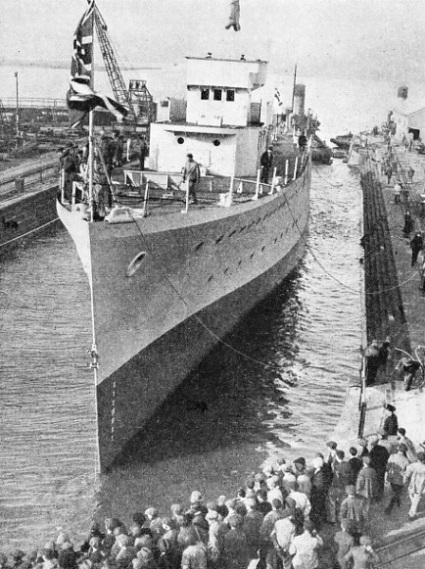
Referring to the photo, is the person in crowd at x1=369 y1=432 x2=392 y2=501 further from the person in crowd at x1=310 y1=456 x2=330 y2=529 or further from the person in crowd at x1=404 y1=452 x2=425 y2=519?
the person in crowd at x1=310 y1=456 x2=330 y2=529

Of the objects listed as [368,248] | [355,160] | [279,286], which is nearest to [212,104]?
[279,286]

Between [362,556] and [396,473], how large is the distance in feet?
6.37

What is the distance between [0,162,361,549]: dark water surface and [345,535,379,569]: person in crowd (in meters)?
4.47

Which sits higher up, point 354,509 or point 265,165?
point 265,165

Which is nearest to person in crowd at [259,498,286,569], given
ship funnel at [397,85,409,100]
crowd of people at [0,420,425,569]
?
crowd of people at [0,420,425,569]

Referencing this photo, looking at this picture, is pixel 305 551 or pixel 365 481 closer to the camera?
pixel 305 551

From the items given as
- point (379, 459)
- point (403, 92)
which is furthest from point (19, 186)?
point (403, 92)

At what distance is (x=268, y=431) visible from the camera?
13.2 meters

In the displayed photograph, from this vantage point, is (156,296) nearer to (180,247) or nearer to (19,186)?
(180,247)

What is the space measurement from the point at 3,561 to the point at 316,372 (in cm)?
1004

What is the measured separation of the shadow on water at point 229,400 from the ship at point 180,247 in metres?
0.28

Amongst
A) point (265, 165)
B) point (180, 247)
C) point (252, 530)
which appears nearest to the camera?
point (252, 530)

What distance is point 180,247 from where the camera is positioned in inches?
516

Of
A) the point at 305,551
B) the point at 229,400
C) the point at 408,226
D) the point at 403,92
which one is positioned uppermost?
the point at 403,92
